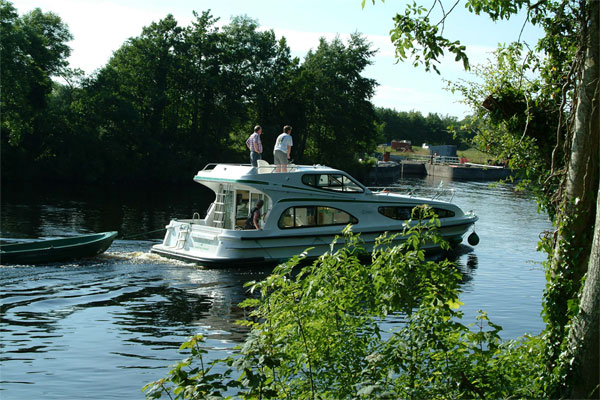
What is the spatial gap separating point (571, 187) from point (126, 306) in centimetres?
1195

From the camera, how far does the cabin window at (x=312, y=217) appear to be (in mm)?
21609

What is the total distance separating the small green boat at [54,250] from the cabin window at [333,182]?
22.0 ft

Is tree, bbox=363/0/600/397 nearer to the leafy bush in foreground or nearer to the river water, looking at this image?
the leafy bush in foreground

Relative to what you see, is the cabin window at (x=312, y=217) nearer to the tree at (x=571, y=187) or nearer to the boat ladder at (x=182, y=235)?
the boat ladder at (x=182, y=235)

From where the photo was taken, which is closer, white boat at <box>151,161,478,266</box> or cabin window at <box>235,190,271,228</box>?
white boat at <box>151,161,478,266</box>

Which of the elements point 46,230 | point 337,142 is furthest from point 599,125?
point 337,142

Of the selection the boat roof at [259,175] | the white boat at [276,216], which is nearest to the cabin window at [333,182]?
the white boat at [276,216]

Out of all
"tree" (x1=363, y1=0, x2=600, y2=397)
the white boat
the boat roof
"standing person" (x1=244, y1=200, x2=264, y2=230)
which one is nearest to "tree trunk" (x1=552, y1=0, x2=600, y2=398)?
"tree" (x1=363, y1=0, x2=600, y2=397)

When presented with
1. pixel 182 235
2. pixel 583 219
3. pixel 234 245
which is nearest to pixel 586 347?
pixel 583 219

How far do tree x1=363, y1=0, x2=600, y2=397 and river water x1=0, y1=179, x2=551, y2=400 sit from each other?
4.12m

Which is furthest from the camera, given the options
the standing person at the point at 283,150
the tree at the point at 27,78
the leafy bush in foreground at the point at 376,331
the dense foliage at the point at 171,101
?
the dense foliage at the point at 171,101

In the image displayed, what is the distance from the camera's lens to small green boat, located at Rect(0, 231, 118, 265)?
768 inches

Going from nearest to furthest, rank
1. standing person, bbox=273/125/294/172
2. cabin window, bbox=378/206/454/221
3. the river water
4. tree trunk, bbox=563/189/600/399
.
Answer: tree trunk, bbox=563/189/600/399 → the river water → standing person, bbox=273/125/294/172 → cabin window, bbox=378/206/454/221

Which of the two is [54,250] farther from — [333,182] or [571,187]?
[571,187]
